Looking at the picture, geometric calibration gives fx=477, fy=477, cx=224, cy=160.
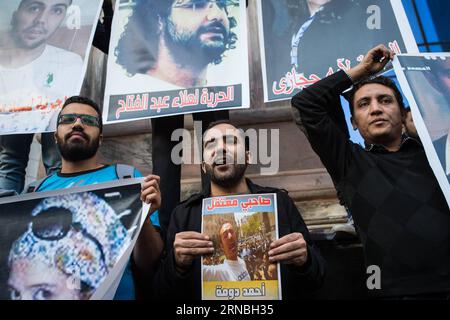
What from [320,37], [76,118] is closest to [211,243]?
[76,118]

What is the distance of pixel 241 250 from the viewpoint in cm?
176

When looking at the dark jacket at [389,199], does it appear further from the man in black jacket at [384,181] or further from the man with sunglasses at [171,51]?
the man with sunglasses at [171,51]

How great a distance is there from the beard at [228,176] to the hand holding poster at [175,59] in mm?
442

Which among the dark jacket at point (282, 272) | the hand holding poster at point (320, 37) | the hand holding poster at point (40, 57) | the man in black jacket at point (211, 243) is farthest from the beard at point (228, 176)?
the hand holding poster at point (40, 57)

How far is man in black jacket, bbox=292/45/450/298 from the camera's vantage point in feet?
5.80

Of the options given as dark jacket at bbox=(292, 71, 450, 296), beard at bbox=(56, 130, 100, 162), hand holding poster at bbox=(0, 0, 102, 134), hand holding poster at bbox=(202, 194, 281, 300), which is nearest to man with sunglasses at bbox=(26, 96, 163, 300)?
beard at bbox=(56, 130, 100, 162)

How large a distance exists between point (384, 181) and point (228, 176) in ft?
2.15

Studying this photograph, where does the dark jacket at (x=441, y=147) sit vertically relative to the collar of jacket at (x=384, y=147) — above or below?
below

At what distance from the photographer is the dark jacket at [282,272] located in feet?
5.91

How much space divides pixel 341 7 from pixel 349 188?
119 centimetres

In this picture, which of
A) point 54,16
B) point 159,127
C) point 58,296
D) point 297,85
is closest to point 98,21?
point 54,16

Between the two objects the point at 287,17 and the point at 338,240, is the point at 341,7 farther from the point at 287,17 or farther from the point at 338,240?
the point at 338,240

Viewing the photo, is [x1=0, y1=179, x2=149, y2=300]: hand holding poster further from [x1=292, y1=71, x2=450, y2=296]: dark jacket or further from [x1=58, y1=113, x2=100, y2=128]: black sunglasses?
[x1=292, y1=71, x2=450, y2=296]: dark jacket

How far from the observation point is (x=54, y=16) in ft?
9.75
